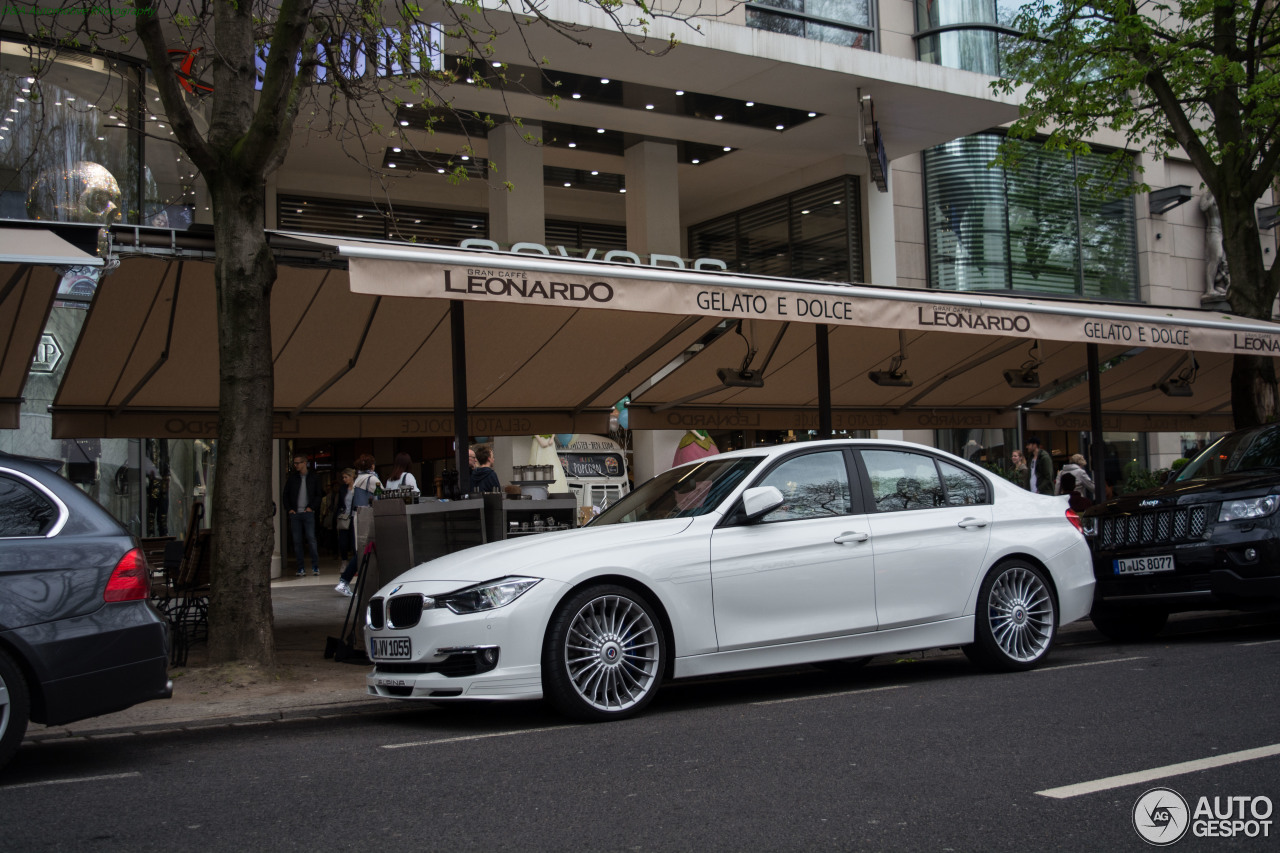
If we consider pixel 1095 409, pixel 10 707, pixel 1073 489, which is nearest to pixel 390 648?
pixel 10 707

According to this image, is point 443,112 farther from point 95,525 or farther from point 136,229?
point 95,525

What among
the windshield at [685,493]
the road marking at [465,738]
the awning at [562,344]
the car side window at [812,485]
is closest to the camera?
the road marking at [465,738]

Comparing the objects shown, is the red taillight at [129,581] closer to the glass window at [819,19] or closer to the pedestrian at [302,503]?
the pedestrian at [302,503]

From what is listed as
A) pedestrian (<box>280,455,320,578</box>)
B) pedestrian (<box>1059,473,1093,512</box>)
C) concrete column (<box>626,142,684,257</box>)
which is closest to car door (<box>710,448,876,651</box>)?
pedestrian (<box>1059,473,1093,512</box>)

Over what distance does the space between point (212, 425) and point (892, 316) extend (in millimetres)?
7018

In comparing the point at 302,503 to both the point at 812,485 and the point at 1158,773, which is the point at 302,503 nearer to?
the point at 812,485

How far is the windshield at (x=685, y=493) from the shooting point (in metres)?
6.95

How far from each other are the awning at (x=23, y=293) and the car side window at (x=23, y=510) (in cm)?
232

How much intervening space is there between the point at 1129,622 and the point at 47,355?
11.3 metres

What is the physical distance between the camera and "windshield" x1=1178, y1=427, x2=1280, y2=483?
9.77 m

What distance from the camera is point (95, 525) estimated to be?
5.46 metres

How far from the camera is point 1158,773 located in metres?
4.67

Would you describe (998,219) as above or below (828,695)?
above

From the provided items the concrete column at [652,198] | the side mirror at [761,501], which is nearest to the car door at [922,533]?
the side mirror at [761,501]
